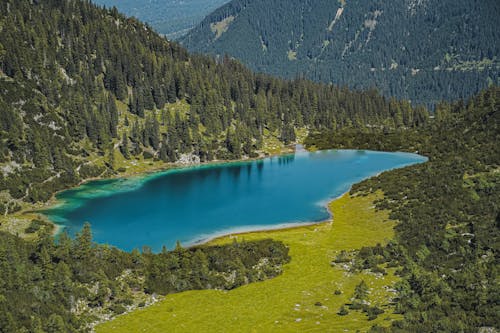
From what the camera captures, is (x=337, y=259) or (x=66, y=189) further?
(x=66, y=189)

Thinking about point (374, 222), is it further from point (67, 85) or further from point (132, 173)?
point (67, 85)

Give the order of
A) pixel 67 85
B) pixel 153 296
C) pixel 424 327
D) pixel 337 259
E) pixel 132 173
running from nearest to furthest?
pixel 424 327
pixel 153 296
pixel 337 259
pixel 132 173
pixel 67 85

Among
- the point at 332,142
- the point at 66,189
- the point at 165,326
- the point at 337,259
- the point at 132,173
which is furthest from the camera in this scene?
the point at 332,142

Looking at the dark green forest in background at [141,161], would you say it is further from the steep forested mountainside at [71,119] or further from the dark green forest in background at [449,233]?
the steep forested mountainside at [71,119]

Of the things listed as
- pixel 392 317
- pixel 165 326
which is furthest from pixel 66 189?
pixel 392 317

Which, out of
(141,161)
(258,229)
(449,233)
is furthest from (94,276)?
(141,161)
